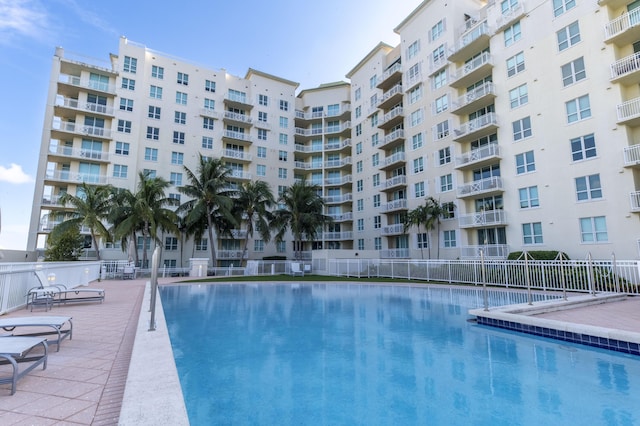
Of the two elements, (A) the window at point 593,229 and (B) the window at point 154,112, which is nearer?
(A) the window at point 593,229

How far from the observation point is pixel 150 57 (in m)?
36.4

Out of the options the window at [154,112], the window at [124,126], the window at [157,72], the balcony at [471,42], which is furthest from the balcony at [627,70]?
the window at [157,72]

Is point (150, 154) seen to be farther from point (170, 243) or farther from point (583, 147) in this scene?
point (583, 147)

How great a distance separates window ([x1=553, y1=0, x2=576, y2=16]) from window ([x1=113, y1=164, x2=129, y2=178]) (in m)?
38.4

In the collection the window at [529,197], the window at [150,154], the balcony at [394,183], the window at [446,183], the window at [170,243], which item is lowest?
the window at [170,243]

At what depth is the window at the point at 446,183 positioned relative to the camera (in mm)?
27688

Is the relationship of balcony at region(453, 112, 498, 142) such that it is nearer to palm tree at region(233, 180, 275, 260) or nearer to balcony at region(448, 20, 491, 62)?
balcony at region(448, 20, 491, 62)

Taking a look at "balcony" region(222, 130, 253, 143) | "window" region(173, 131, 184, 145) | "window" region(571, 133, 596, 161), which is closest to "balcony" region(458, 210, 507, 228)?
"window" region(571, 133, 596, 161)

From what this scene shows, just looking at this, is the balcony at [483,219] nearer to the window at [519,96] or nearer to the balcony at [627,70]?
the window at [519,96]

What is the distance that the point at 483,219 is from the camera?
2394 cm

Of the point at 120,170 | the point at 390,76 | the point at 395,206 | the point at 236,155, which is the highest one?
the point at 390,76

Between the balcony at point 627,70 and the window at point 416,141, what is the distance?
48.3ft

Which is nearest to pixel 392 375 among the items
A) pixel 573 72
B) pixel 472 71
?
pixel 573 72

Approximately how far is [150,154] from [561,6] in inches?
1478
